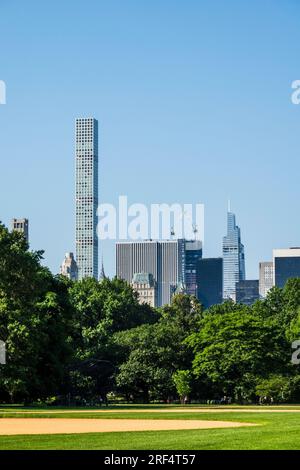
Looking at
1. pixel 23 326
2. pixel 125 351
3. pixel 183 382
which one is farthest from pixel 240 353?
pixel 23 326

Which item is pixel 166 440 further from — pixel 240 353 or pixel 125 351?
pixel 125 351

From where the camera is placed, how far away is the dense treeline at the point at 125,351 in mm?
74500

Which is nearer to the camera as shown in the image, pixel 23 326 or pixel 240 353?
pixel 23 326

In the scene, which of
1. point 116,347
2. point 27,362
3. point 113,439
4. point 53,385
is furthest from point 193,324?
point 113,439

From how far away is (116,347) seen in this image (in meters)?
112

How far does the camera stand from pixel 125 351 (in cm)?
11106

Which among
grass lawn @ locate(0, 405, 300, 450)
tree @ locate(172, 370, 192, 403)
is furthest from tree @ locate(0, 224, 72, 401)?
grass lawn @ locate(0, 405, 300, 450)

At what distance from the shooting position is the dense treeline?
244 ft

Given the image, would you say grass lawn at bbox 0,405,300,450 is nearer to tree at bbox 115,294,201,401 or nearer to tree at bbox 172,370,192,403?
tree at bbox 172,370,192,403

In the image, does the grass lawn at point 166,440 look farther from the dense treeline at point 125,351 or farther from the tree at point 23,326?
the dense treeline at point 125,351

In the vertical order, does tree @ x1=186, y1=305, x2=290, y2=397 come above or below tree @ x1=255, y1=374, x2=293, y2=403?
above
